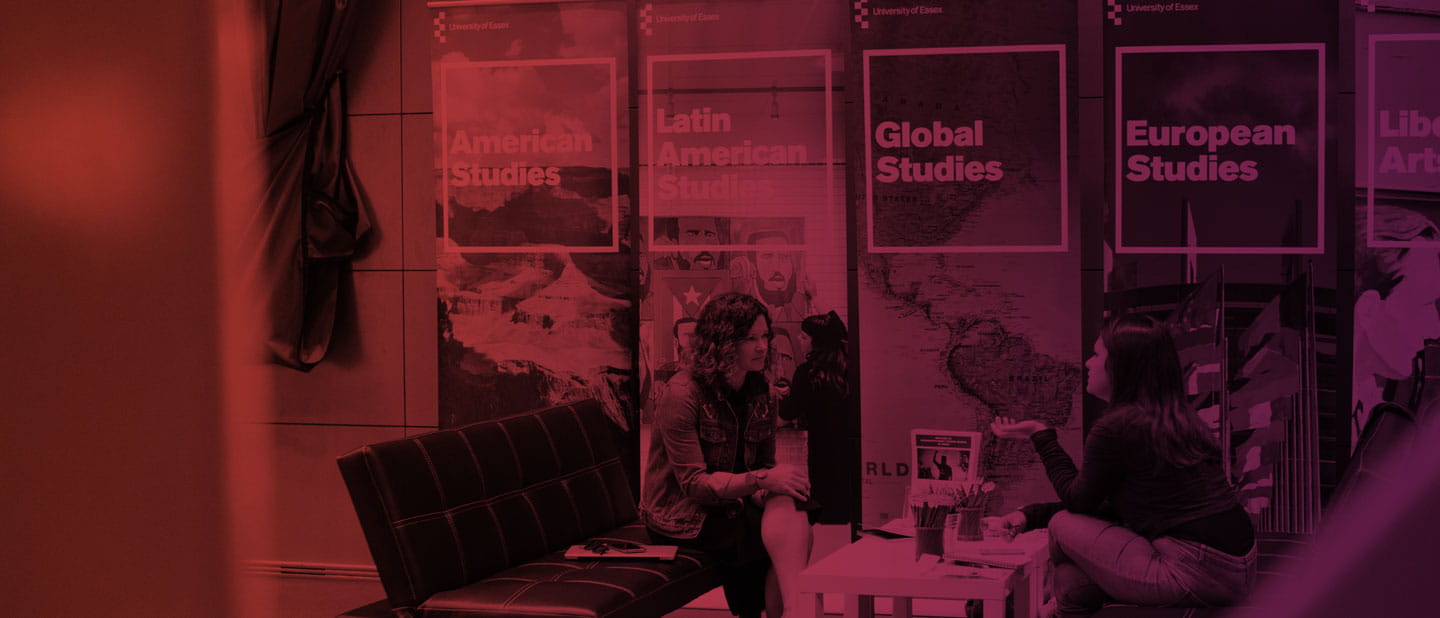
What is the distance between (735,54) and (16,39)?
5.29 metres

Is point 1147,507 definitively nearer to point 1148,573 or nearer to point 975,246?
point 1148,573

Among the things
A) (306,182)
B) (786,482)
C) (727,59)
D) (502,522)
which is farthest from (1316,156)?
(306,182)

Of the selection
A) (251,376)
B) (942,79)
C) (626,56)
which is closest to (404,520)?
(626,56)

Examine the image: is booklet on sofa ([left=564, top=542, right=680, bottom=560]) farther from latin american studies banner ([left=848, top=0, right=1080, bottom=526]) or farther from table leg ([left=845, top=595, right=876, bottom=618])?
latin american studies banner ([left=848, top=0, right=1080, bottom=526])

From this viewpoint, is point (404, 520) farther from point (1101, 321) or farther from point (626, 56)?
point (1101, 321)

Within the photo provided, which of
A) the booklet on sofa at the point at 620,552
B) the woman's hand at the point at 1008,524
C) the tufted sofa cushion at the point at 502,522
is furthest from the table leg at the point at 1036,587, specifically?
the booklet on sofa at the point at 620,552

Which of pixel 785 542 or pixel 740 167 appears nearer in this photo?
pixel 785 542

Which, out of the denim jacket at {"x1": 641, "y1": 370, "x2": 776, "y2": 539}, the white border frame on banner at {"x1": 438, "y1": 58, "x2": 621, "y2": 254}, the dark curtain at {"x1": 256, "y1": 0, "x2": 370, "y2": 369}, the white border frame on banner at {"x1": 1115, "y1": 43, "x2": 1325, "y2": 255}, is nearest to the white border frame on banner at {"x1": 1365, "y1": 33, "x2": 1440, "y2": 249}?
the white border frame on banner at {"x1": 1115, "y1": 43, "x2": 1325, "y2": 255}

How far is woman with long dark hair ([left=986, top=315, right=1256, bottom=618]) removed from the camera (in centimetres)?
353

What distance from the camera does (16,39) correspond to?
0.32 metres

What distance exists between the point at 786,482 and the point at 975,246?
4.92ft

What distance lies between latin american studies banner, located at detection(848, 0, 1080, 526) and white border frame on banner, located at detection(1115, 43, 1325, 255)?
0.21 metres

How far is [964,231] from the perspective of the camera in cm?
532

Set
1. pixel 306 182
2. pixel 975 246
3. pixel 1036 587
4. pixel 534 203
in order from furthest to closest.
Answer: pixel 306 182 < pixel 534 203 < pixel 975 246 < pixel 1036 587
